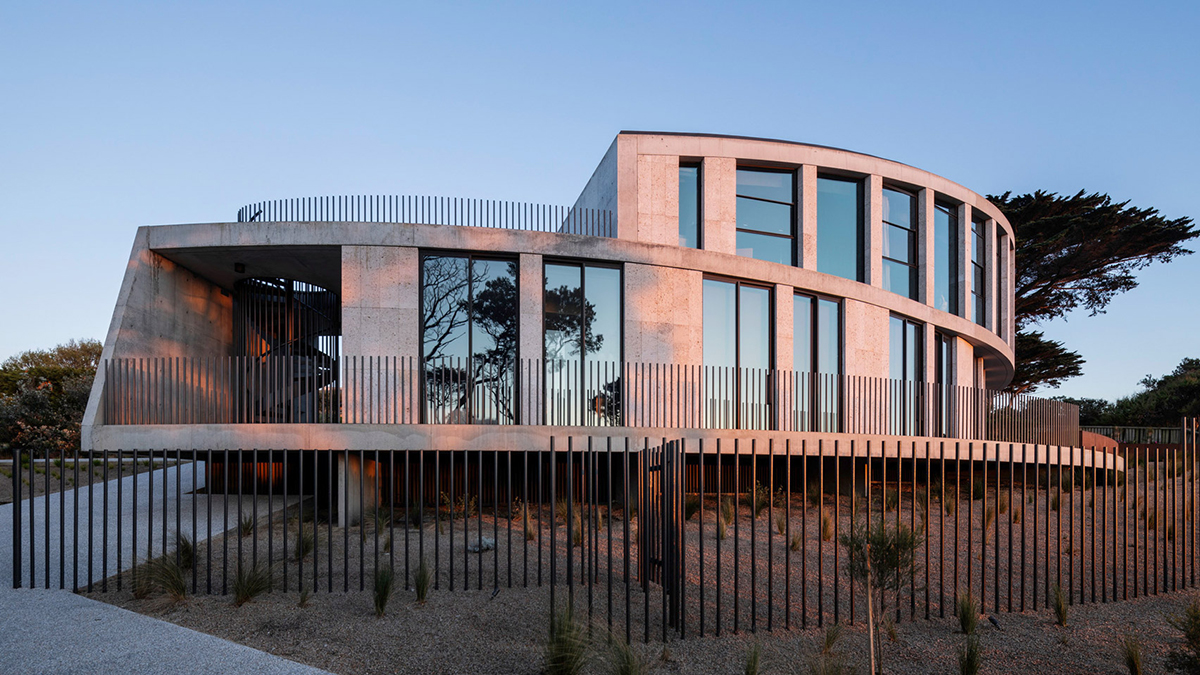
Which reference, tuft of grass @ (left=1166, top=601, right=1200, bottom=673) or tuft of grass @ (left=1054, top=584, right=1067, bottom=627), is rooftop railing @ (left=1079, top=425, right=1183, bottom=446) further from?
tuft of grass @ (left=1166, top=601, right=1200, bottom=673)

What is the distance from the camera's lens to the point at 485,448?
1273cm

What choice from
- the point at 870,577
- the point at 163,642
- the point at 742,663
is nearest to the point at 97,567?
the point at 163,642

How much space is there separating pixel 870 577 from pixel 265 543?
8.56 m

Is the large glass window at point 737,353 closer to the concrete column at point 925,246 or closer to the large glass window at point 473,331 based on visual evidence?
the large glass window at point 473,331

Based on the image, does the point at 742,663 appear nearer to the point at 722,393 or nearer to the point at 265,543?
the point at 265,543

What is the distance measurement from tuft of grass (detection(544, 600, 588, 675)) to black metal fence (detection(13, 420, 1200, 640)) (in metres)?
0.51

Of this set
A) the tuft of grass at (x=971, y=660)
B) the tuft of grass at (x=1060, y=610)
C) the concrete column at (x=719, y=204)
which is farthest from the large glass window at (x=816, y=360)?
the tuft of grass at (x=971, y=660)

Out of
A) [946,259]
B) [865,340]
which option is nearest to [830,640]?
[865,340]

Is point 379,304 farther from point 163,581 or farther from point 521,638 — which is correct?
point 521,638

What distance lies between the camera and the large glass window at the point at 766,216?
16.8 metres

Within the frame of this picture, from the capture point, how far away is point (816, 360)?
16672 mm

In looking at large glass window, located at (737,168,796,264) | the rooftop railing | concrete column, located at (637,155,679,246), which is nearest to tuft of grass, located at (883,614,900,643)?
concrete column, located at (637,155,679,246)

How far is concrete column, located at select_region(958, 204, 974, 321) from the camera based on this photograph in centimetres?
1977

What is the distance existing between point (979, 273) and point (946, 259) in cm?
245
